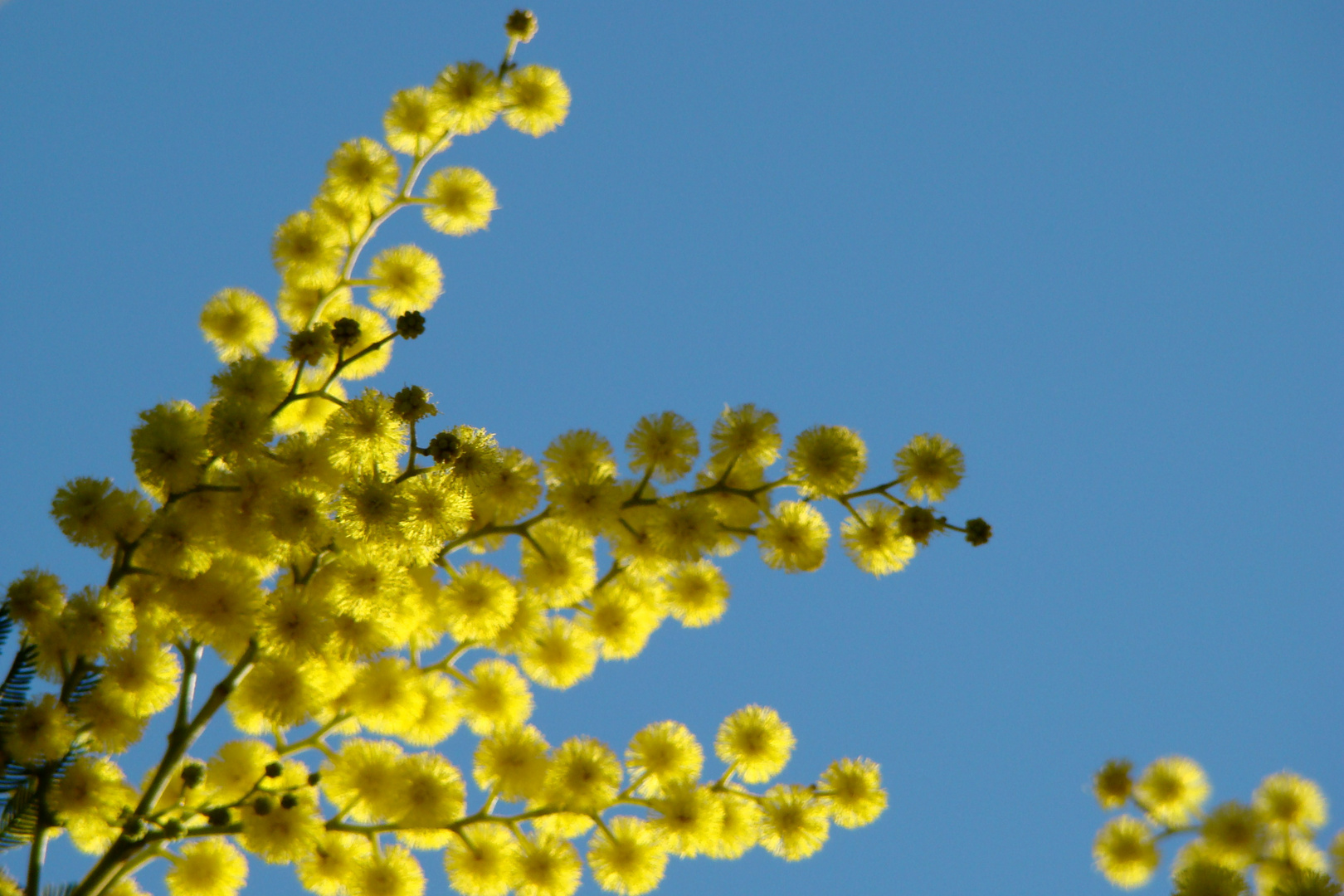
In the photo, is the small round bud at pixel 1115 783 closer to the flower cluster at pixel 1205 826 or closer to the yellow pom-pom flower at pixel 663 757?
the flower cluster at pixel 1205 826

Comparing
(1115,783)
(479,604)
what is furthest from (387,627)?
(1115,783)

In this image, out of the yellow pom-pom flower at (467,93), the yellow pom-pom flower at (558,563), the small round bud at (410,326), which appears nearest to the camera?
Answer: the small round bud at (410,326)

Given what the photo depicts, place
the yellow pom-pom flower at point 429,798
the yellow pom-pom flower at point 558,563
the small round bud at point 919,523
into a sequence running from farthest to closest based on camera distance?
the yellow pom-pom flower at point 558,563
the yellow pom-pom flower at point 429,798
the small round bud at point 919,523

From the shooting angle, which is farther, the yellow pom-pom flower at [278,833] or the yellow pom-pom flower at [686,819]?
the yellow pom-pom flower at [686,819]

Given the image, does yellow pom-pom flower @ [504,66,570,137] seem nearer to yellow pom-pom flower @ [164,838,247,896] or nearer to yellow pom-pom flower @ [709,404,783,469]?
yellow pom-pom flower @ [709,404,783,469]

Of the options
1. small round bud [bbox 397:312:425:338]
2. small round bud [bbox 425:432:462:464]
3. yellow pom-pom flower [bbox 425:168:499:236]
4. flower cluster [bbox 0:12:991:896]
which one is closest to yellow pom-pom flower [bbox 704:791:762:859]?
flower cluster [bbox 0:12:991:896]

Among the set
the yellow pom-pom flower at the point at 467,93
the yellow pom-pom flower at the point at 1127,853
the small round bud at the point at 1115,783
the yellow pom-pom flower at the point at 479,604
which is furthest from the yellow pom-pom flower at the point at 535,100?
the yellow pom-pom flower at the point at 1127,853

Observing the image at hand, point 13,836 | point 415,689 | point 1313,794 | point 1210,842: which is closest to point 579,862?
point 415,689

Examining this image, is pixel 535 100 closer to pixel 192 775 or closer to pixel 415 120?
pixel 415 120
